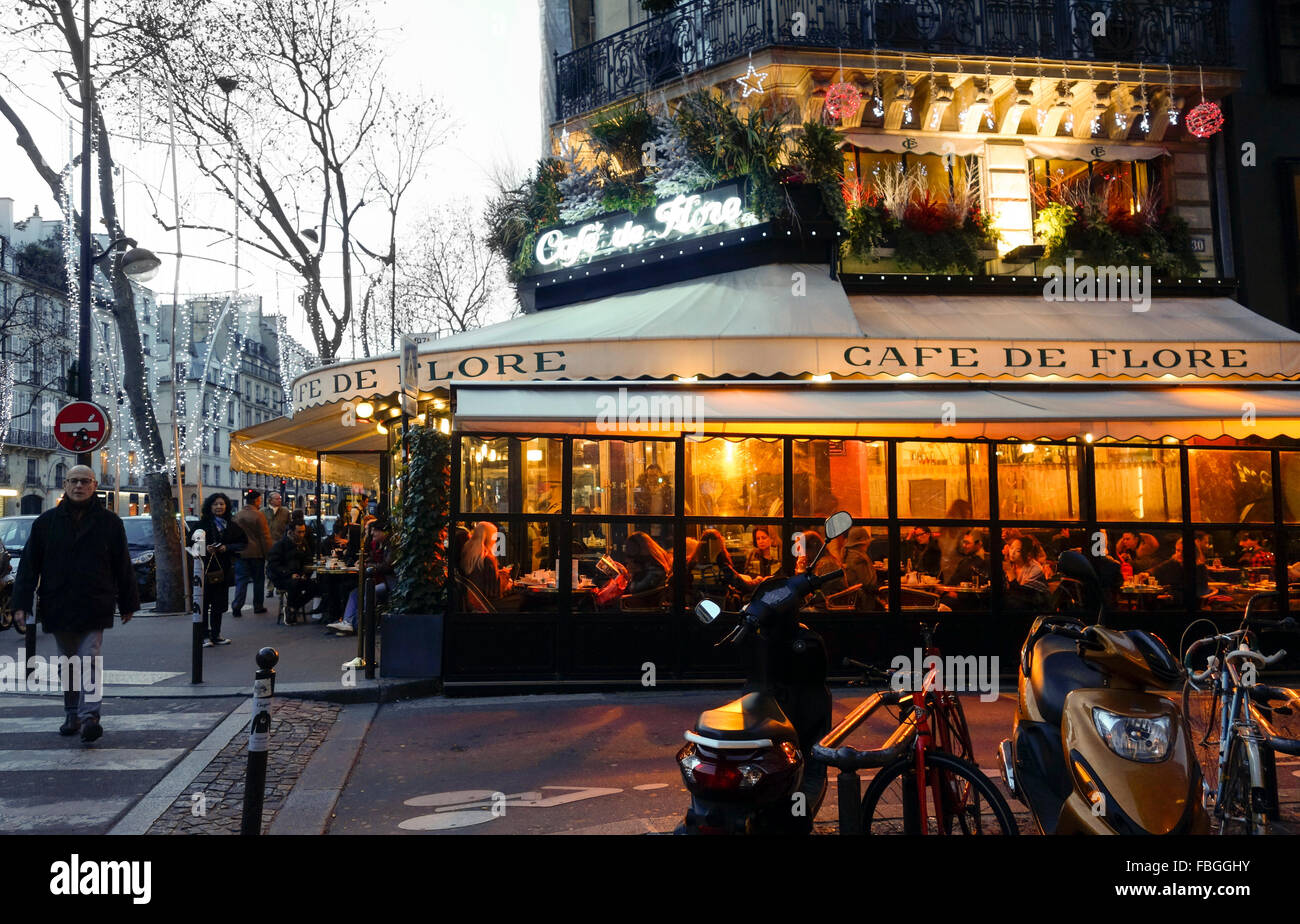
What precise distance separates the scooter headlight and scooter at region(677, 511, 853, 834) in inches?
42.4

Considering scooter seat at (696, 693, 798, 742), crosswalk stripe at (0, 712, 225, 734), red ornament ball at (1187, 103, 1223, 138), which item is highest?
red ornament ball at (1187, 103, 1223, 138)

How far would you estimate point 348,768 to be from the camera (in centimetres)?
660

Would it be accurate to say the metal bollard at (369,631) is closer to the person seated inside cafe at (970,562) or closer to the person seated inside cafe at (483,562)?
the person seated inside cafe at (483,562)

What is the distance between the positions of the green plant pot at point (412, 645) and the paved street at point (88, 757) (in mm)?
1386

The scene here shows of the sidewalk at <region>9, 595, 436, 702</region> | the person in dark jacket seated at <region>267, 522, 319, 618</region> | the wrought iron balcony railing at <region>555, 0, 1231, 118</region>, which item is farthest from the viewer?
the person in dark jacket seated at <region>267, 522, 319, 618</region>

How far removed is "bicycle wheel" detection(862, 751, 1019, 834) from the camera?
371 cm

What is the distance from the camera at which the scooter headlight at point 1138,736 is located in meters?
3.36

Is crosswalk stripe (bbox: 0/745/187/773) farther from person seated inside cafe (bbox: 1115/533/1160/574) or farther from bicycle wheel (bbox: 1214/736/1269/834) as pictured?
person seated inside cafe (bbox: 1115/533/1160/574)

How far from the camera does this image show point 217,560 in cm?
1216

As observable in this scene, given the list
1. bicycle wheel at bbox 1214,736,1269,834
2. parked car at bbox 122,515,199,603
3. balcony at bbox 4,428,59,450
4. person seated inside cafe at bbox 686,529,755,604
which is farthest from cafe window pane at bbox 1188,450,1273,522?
balcony at bbox 4,428,59,450

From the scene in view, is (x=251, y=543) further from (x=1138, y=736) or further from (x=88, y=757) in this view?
(x=1138, y=736)

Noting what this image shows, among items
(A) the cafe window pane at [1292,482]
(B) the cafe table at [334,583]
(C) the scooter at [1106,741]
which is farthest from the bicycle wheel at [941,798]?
(B) the cafe table at [334,583]

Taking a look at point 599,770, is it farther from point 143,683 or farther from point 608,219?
point 608,219
